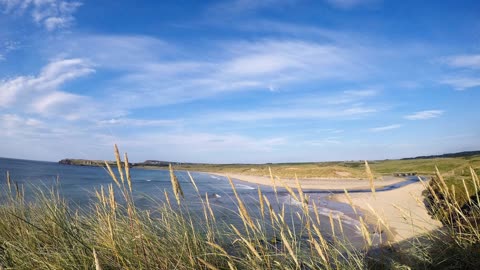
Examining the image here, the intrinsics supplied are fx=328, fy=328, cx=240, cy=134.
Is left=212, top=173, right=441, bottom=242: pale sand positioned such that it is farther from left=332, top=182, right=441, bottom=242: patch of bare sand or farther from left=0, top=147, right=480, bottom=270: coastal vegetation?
left=0, top=147, right=480, bottom=270: coastal vegetation

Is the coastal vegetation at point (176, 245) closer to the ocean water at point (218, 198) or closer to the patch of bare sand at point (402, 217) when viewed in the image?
the patch of bare sand at point (402, 217)

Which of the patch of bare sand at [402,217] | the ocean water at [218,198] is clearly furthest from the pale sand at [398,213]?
the ocean water at [218,198]

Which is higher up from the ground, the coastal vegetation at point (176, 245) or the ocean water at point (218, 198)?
the coastal vegetation at point (176, 245)

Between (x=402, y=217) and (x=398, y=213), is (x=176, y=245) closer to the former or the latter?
(x=402, y=217)

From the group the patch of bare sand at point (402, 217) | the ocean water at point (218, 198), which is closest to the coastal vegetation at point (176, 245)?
the patch of bare sand at point (402, 217)

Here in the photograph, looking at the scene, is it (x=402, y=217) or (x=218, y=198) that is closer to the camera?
(x=402, y=217)

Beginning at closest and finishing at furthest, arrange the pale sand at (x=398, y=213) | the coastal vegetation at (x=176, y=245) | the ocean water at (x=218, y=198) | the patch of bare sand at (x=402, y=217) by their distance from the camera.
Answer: the coastal vegetation at (x=176, y=245) → the patch of bare sand at (x=402, y=217) → the pale sand at (x=398, y=213) → the ocean water at (x=218, y=198)

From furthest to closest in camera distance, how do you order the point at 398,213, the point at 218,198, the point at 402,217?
the point at 218,198 → the point at 398,213 → the point at 402,217

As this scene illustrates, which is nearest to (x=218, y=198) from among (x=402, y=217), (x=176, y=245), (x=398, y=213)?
(x=398, y=213)

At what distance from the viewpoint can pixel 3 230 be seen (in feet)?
17.1

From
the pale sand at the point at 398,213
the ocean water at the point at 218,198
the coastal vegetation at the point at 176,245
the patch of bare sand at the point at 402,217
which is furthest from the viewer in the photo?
the ocean water at the point at 218,198

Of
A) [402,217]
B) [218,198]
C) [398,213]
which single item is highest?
[402,217]

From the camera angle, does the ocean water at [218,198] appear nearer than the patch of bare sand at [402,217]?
No

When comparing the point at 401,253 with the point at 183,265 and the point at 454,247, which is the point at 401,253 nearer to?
the point at 454,247
